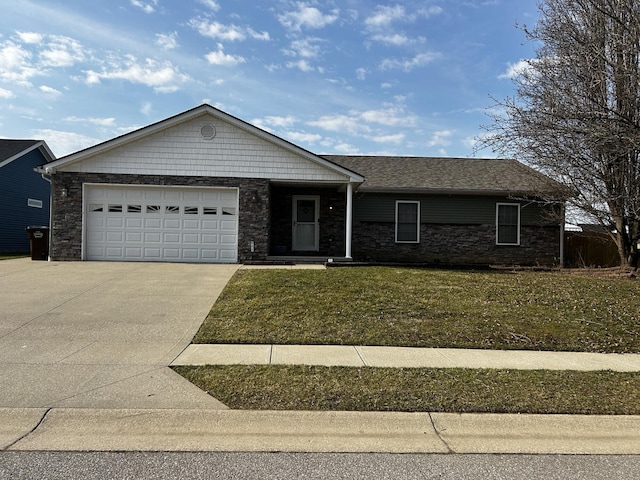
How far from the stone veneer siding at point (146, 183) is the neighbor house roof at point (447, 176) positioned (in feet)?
14.0

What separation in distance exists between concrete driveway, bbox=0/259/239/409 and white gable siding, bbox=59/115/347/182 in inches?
140

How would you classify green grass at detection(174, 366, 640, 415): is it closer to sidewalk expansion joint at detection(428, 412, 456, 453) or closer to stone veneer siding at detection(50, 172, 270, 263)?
sidewalk expansion joint at detection(428, 412, 456, 453)

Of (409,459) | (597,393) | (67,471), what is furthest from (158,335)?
(597,393)

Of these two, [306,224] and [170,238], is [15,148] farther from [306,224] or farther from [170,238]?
[306,224]

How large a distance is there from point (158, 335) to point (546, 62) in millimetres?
11470

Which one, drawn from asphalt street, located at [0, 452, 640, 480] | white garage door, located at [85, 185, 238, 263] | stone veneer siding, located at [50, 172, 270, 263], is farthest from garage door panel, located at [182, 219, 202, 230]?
asphalt street, located at [0, 452, 640, 480]

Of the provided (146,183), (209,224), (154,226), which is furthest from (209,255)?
(146,183)

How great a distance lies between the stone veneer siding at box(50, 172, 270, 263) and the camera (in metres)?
14.3

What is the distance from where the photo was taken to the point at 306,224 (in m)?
17.3

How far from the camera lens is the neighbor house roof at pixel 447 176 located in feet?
55.9

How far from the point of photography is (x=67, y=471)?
3.37 meters

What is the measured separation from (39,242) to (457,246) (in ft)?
49.3

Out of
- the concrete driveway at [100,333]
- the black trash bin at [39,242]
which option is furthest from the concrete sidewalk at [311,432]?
the black trash bin at [39,242]

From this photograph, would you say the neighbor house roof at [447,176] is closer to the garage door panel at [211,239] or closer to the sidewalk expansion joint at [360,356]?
the garage door panel at [211,239]
